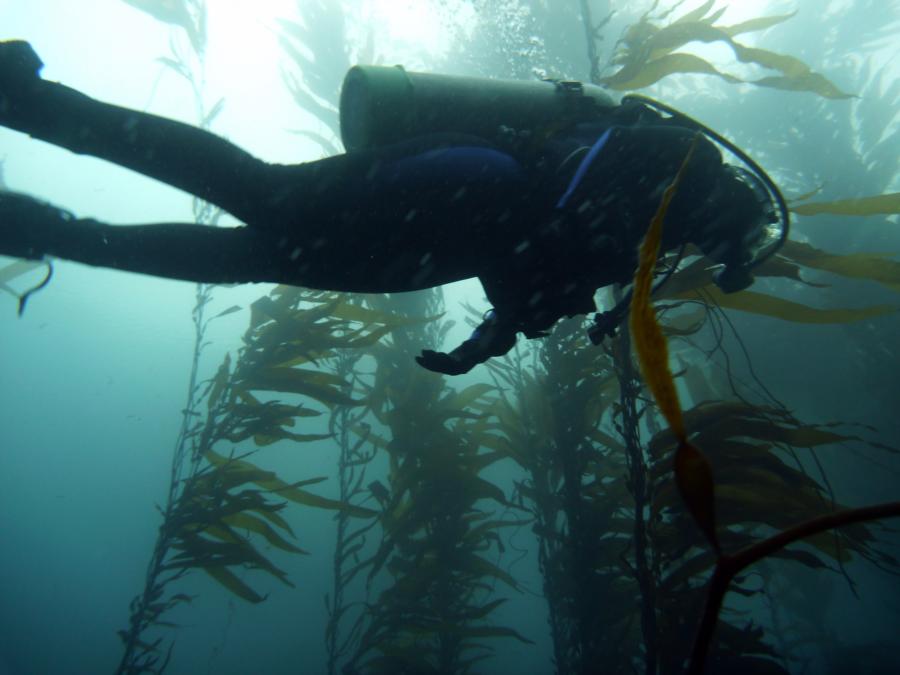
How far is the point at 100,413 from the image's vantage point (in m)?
49.4

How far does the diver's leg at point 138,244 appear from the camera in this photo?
1.37m

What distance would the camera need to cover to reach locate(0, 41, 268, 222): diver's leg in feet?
4.18

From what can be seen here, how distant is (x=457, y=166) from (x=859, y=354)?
1171cm

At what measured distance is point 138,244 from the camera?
146 centimetres

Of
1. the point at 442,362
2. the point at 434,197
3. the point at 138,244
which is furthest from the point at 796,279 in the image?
the point at 138,244

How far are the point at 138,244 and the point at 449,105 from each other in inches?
48.9

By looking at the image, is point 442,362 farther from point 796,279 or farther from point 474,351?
point 796,279

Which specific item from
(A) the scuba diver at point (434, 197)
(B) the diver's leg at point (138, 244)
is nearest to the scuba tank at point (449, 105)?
(A) the scuba diver at point (434, 197)

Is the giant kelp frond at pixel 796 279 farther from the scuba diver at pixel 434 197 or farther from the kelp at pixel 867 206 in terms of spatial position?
the scuba diver at pixel 434 197

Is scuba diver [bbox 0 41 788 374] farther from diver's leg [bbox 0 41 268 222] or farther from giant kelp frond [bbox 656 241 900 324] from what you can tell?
giant kelp frond [bbox 656 241 900 324]

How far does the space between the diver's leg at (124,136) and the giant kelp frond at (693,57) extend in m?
3.21

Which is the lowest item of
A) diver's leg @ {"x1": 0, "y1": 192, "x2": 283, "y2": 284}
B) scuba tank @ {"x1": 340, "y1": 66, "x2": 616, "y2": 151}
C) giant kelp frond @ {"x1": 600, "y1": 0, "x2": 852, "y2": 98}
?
diver's leg @ {"x1": 0, "y1": 192, "x2": 283, "y2": 284}

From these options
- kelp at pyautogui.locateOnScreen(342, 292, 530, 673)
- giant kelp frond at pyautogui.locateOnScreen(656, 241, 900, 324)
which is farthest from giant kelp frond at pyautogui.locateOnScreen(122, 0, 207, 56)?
giant kelp frond at pyautogui.locateOnScreen(656, 241, 900, 324)

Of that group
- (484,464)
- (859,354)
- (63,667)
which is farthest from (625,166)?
(63,667)
